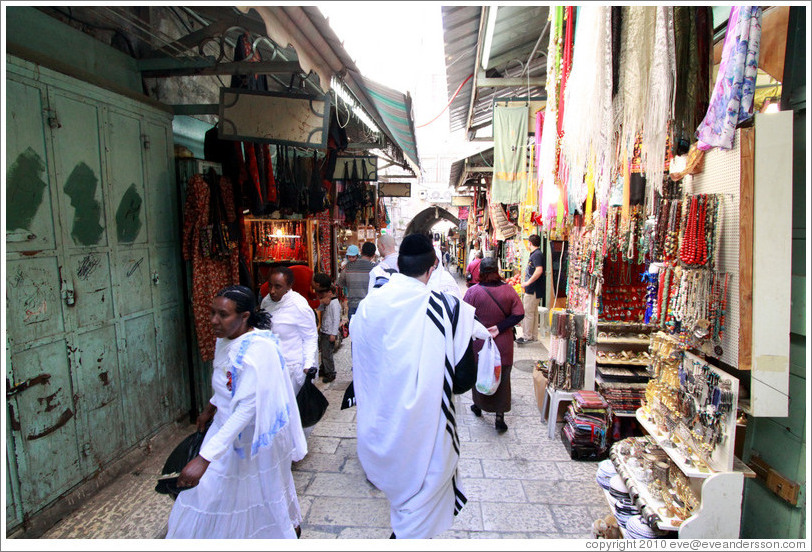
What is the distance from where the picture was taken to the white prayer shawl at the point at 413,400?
2.21 metres

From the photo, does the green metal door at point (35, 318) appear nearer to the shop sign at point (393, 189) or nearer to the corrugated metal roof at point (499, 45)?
the corrugated metal roof at point (499, 45)

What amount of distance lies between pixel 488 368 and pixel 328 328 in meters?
3.65

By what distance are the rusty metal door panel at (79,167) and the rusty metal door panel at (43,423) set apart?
0.86 meters

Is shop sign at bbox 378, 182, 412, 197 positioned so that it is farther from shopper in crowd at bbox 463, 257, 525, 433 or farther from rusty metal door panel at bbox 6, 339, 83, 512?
rusty metal door panel at bbox 6, 339, 83, 512

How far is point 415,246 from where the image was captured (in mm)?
2379

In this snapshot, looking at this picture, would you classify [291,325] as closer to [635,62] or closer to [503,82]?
[635,62]

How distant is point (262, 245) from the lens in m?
6.86

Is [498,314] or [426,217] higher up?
[426,217]

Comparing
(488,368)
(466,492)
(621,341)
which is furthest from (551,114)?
(466,492)

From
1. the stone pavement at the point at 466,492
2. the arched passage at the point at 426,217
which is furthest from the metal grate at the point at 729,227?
the arched passage at the point at 426,217

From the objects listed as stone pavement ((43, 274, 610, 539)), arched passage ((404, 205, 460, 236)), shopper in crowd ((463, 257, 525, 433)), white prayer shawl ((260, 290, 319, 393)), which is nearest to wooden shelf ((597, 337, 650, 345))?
shopper in crowd ((463, 257, 525, 433))

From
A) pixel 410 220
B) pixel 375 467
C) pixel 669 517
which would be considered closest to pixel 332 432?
pixel 375 467

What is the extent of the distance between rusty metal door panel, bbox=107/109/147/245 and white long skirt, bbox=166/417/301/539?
7.33 ft

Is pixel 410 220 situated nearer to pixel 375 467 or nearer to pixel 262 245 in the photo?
pixel 262 245
